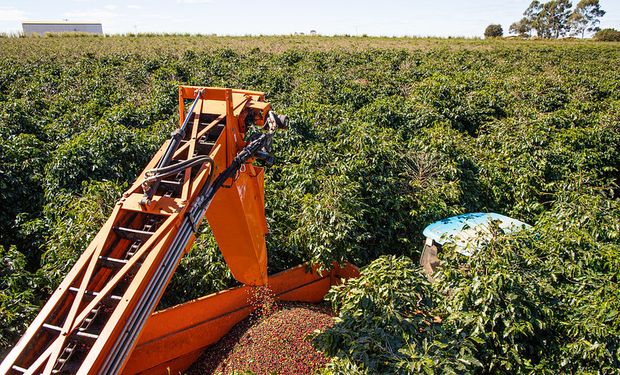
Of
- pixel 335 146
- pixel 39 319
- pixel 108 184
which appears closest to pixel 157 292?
pixel 39 319

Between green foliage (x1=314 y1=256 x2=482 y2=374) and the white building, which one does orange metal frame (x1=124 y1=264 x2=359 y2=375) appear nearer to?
green foliage (x1=314 y1=256 x2=482 y2=374)

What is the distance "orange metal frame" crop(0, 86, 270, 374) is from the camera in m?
2.88

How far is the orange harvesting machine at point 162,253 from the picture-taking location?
116 inches

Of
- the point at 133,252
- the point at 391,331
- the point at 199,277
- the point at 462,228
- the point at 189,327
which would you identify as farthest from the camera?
the point at 462,228

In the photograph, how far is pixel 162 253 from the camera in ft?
11.1

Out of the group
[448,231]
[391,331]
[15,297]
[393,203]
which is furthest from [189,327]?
[393,203]

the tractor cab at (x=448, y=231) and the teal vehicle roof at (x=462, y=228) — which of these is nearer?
the teal vehicle roof at (x=462, y=228)

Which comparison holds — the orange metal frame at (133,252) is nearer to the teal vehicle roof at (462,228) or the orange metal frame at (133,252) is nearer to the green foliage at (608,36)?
the teal vehicle roof at (462,228)

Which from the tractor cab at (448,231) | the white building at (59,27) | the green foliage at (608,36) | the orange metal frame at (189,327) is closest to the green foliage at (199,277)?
the orange metal frame at (189,327)

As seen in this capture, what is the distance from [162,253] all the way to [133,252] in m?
0.40

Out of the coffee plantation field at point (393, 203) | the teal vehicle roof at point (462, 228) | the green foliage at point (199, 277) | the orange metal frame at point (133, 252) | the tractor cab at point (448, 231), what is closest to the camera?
the orange metal frame at point (133, 252)

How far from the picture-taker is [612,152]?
516 inches

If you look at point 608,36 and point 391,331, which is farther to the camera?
point 608,36

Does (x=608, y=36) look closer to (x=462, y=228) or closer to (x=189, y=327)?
(x=462, y=228)
